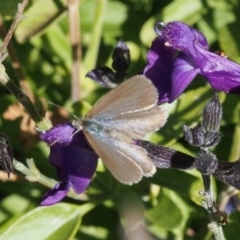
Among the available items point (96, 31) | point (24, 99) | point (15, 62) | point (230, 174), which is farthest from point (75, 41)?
point (230, 174)

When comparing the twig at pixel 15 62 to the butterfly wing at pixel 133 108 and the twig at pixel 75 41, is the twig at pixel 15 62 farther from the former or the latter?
the butterfly wing at pixel 133 108

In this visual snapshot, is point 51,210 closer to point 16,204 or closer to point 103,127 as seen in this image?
point 16,204

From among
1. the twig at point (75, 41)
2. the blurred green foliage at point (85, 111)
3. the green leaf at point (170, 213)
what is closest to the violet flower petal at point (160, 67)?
the blurred green foliage at point (85, 111)

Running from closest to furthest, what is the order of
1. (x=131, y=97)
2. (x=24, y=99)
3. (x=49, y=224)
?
(x=131, y=97) < (x=24, y=99) < (x=49, y=224)

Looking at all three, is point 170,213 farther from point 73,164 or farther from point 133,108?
point 133,108

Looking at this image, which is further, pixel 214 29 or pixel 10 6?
pixel 214 29

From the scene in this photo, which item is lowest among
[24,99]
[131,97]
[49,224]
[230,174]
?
[49,224]

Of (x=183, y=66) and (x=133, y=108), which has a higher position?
(x=133, y=108)

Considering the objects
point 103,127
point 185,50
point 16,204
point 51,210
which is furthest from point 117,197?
point 103,127
